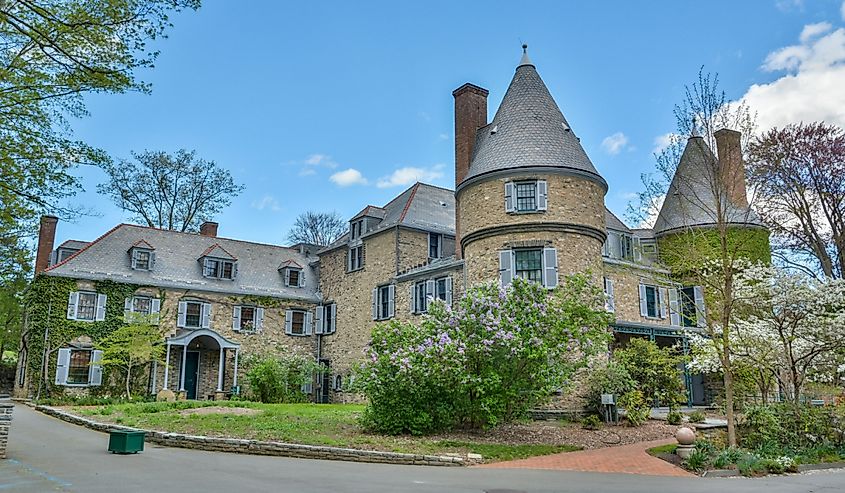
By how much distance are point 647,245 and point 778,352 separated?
39.1ft

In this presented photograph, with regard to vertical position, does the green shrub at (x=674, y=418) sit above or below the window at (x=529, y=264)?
below

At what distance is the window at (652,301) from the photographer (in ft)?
81.9

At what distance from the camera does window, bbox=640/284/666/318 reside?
25.0 m

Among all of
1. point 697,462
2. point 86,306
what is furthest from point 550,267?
point 86,306

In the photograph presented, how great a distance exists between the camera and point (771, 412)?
44.5ft

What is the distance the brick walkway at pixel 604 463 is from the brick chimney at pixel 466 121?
37.0 ft

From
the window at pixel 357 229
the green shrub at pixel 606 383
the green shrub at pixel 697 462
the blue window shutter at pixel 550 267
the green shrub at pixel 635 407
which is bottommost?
the green shrub at pixel 697 462

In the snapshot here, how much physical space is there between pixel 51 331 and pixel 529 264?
19.7 meters

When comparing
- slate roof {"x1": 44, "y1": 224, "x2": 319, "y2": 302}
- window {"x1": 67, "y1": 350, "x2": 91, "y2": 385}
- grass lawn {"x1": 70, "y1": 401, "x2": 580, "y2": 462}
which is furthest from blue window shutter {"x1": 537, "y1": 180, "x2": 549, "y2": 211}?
window {"x1": 67, "y1": 350, "x2": 91, "y2": 385}

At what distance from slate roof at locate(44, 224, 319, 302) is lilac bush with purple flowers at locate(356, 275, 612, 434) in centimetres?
A: 1766

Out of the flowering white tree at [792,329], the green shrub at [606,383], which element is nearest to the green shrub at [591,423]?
the green shrub at [606,383]

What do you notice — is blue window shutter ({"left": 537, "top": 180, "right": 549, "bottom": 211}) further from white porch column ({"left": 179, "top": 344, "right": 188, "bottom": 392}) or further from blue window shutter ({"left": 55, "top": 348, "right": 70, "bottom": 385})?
blue window shutter ({"left": 55, "top": 348, "right": 70, "bottom": 385})

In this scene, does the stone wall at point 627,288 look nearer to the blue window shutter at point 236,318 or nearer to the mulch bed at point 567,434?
the mulch bed at point 567,434

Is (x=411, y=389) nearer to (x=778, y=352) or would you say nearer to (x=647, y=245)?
(x=778, y=352)
